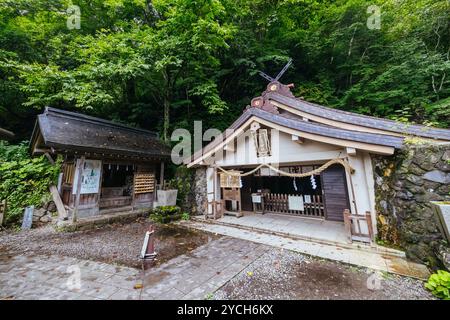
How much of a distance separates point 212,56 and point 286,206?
453 inches

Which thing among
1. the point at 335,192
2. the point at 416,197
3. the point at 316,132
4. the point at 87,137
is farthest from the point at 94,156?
the point at 416,197

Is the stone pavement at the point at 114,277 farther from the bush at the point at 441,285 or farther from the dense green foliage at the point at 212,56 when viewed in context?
the dense green foliage at the point at 212,56

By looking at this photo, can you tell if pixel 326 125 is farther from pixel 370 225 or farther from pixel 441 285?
pixel 441 285

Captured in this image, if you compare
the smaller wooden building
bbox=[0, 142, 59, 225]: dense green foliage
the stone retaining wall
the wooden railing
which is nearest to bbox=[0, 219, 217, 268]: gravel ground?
bbox=[0, 142, 59, 225]: dense green foliage

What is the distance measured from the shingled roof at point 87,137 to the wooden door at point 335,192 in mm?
9121

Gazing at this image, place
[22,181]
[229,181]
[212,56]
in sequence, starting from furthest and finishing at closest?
[212,56] → [229,181] → [22,181]

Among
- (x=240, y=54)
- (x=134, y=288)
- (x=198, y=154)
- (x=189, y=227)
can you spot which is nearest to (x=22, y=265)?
(x=134, y=288)

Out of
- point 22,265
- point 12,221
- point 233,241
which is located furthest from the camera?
point 12,221

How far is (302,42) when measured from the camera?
14.8 m

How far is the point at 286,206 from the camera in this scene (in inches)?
380

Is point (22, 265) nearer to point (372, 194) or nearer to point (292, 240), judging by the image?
point (292, 240)

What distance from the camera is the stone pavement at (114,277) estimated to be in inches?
140

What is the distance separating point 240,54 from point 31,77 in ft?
44.2

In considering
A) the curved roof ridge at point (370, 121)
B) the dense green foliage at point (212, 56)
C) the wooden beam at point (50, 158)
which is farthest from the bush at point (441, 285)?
the wooden beam at point (50, 158)
